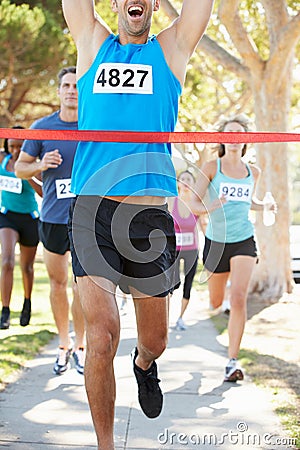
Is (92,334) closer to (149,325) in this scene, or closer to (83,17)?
(149,325)

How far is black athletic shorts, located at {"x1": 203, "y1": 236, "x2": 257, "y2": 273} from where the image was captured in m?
6.72

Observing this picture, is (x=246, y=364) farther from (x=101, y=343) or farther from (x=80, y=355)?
(x=101, y=343)

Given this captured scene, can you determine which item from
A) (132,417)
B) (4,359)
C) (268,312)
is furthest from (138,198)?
(268,312)

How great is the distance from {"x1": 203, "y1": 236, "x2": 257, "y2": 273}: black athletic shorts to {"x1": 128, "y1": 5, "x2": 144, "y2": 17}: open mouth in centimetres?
309

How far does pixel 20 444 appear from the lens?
4547 mm

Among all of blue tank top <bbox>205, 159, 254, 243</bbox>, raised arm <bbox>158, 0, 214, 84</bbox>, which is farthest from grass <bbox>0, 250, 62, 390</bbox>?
raised arm <bbox>158, 0, 214, 84</bbox>

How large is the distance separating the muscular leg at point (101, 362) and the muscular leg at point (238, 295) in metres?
3.03

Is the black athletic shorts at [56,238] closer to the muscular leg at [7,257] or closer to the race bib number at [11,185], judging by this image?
the muscular leg at [7,257]

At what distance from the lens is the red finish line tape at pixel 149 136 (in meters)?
3.80

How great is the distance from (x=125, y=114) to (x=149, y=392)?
1.60 m

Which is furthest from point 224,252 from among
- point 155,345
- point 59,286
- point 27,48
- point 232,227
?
point 27,48

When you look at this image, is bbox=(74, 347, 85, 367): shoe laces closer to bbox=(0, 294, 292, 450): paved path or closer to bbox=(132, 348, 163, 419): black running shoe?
bbox=(0, 294, 292, 450): paved path

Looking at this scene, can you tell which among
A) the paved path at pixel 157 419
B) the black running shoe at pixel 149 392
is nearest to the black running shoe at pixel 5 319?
the paved path at pixel 157 419

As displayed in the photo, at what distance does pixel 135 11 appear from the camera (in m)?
3.94
